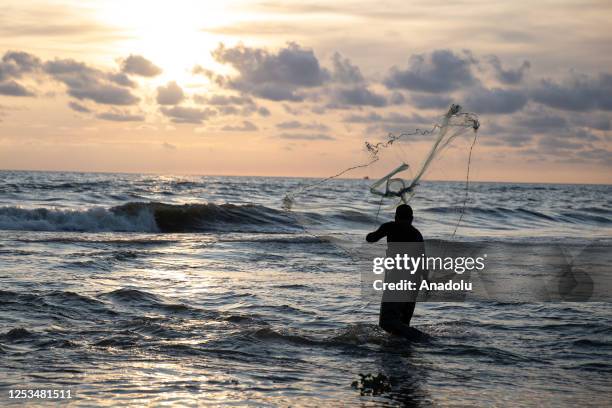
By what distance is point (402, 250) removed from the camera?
32.9 feet

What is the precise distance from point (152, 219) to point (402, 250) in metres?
24.0

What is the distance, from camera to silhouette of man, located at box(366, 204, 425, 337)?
10000 mm

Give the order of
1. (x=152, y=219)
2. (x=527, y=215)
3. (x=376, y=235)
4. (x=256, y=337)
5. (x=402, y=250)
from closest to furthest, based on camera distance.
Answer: (x=376, y=235) < (x=402, y=250) < (x=256, y=337) < (x=152, y=219) < (x=527, y=215)

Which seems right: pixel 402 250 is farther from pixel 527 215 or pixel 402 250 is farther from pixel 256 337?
pixel 527 215

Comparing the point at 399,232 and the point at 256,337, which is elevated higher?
the point at 399,232

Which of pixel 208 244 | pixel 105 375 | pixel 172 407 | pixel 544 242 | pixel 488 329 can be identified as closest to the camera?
pixel 172 407

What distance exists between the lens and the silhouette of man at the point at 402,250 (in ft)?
32.8

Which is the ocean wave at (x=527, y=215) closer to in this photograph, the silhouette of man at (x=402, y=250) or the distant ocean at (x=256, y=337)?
the distant ocean at (x=256, y=337)

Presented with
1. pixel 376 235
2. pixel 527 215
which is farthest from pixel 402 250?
pixel 527 215

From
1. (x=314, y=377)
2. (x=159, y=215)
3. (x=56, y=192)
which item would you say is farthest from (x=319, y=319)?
(x=56, y=192)

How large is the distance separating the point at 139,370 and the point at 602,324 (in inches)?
301

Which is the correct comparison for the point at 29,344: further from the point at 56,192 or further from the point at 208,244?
the point at 56,192

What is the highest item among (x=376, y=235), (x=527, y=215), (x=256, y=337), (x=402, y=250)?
(x=376, y=235)

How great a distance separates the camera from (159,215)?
1305 inches
